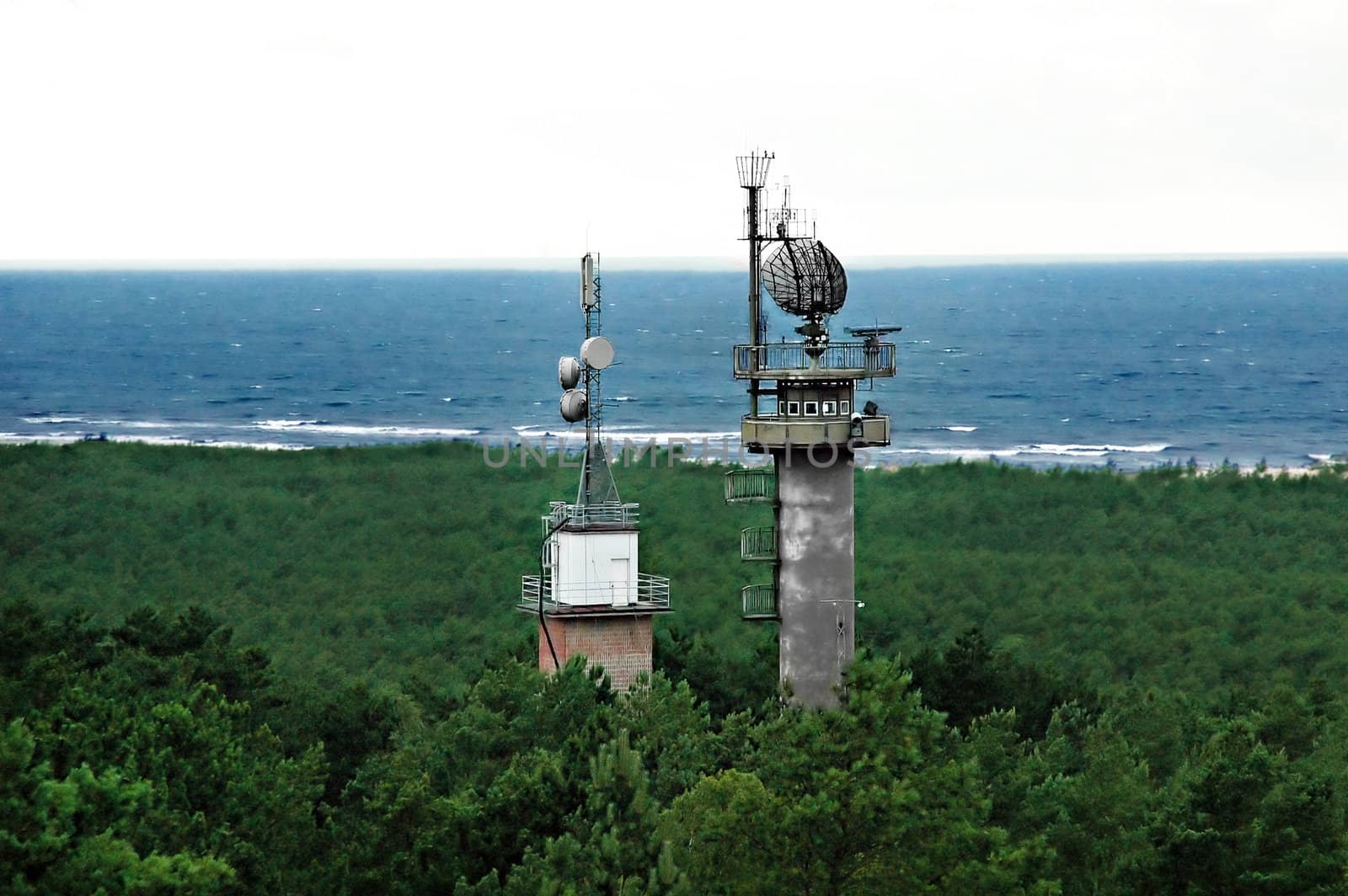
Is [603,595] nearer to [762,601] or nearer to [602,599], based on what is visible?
[602,599]

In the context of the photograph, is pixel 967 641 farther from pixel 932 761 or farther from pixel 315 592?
Answer: pixel 315 592

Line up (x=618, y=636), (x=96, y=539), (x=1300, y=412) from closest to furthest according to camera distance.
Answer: (x=618, y=636), (x=96, y=539), (x=1300, y=412)

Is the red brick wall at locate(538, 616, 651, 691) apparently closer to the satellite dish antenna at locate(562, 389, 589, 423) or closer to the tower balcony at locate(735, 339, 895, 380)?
the satellite dish antenna at locate(562, 389, 589, 423)

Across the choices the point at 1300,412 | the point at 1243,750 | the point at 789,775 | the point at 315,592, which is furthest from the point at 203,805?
the point at 1300,412

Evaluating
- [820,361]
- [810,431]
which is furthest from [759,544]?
[820,361]

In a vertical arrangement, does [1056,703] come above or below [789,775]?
below

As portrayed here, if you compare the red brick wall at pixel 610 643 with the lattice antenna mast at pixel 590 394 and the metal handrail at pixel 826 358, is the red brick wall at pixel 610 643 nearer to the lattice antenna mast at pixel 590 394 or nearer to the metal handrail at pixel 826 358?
the lattice antenna mast at pixel 590 394

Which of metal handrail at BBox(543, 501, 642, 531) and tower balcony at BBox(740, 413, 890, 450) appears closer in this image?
tower balcony at BBox(740, 413, 890, 450)

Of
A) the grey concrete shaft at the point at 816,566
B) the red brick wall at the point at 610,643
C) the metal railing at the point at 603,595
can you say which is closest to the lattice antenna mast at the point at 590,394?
the metal railing at the point at 603,595

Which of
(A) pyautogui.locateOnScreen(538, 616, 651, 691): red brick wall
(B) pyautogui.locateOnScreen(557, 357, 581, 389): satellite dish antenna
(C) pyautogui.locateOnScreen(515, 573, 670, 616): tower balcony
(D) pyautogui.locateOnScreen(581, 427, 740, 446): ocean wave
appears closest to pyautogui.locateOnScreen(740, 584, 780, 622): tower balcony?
(C) pyautogui.locateOnScreen(515, 573, 670, 616): tower balcony
